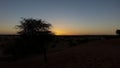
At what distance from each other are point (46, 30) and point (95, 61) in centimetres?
740

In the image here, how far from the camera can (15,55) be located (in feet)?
125

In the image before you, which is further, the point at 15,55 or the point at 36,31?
the point at 15,55

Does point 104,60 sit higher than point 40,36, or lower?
lower

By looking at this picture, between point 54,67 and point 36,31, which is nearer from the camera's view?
point 54,67

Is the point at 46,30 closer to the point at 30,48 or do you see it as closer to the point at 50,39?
the point at 50,39

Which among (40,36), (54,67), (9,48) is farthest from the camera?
(9,48)

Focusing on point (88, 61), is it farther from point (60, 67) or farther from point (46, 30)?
point (46, 30)

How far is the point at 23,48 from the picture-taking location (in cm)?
3641

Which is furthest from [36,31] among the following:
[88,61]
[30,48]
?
[30,48]

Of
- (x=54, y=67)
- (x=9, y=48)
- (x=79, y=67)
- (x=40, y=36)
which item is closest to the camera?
(x=79, y=67)

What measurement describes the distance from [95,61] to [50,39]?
22.9 ft

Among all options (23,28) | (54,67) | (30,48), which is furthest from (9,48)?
(54,67)

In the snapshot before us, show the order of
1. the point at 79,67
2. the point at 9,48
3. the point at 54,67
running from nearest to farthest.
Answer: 1. the point at 79,67
2. the point at 54,67
3. the point at 9,48

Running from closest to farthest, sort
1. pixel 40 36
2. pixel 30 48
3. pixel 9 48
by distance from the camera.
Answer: pixel 40 36
pixel 30 48
pixel 9 48
